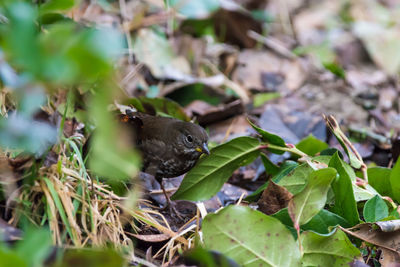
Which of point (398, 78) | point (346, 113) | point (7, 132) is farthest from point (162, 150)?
point (398, 78)

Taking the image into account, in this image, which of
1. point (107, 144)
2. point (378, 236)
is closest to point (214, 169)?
point (378, 236)

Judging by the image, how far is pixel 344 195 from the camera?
9.66ft

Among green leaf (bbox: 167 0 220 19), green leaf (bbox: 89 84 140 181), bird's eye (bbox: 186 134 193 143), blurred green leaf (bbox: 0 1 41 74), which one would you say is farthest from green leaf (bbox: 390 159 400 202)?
green leaf (bbox: 167 0 220 19)

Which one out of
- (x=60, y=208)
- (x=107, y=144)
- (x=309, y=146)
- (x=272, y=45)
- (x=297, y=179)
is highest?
(x=107, y=144)

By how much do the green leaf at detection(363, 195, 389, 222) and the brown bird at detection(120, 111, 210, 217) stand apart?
3.53 ft

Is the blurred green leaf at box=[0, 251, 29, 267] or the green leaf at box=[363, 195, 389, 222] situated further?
the green leaf at box=[363, 195, 389, 222]

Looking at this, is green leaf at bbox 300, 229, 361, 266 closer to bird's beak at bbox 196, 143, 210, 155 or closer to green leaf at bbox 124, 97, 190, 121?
bird's beak at bbox 196, 143, 210, 155

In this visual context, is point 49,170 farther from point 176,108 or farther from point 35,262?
point 176,108

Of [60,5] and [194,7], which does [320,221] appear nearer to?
[60,5]

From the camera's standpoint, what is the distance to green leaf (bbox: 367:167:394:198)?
10.9ft

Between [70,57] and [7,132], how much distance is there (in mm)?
492

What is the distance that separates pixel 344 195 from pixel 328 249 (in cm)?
39

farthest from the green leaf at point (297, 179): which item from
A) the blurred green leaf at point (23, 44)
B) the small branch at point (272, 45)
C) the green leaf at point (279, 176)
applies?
the small branch at point (272, 45)

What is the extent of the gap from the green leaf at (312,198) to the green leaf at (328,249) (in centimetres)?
11
